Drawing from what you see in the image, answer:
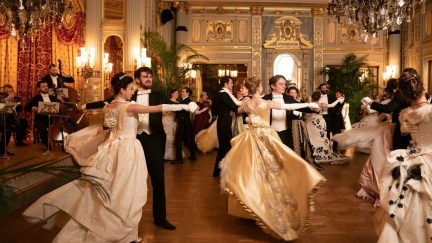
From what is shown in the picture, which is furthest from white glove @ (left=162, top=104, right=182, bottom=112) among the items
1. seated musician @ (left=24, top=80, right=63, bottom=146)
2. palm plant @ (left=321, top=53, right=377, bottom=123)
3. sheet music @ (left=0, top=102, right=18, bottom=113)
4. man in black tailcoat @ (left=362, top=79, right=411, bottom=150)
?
palm plant @ (left=321, top=53, right=377, bottom=123)

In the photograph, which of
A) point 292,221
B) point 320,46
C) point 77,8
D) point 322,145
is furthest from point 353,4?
point 320,46

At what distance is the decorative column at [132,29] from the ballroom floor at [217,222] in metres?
5.27

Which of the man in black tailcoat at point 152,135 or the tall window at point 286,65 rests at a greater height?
the tall window at point 286,65

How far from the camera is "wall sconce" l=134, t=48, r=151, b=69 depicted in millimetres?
10117

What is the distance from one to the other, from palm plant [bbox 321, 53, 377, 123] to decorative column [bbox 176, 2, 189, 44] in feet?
17.1

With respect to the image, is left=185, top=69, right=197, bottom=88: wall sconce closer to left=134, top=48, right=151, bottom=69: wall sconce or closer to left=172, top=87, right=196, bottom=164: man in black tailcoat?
left=134, top=48, right=151, bottom=69: wall sconce

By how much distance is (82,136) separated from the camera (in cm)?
402

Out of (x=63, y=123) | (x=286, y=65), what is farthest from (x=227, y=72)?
(x=63, y=123)

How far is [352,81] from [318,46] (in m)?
2.15

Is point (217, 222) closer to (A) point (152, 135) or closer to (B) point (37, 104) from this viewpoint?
(A) point (152, 135)

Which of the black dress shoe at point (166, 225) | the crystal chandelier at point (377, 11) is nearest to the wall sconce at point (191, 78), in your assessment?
the crystal chandelier at point (377, 11)

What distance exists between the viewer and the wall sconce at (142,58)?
10.1m

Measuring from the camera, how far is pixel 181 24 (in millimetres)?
15539

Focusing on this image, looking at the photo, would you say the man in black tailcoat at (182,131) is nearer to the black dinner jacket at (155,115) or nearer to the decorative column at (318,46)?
the black dinner jacket at (155,115)
